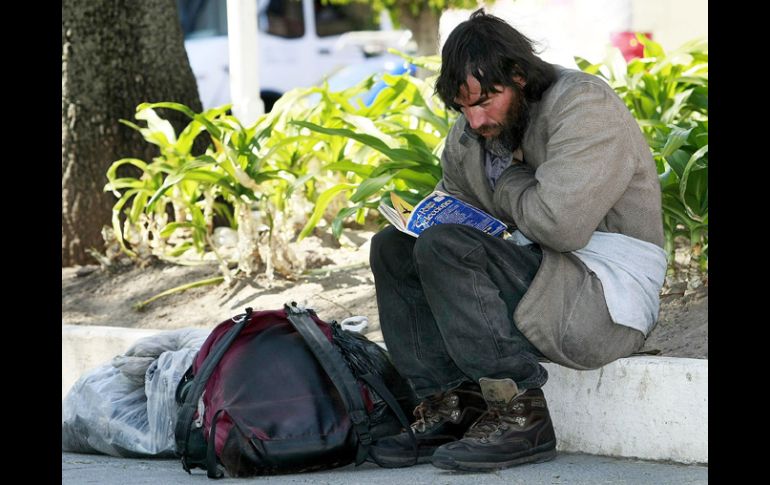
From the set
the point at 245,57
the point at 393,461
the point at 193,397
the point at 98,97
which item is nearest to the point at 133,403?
the point at 193,397

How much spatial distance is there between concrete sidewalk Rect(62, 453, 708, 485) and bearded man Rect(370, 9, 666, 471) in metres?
0.05

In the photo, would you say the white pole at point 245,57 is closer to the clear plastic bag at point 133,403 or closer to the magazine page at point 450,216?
the clear plastic bag at point 133,403

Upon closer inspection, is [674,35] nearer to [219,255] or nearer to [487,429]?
[219,255]

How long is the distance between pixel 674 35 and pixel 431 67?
10519mm

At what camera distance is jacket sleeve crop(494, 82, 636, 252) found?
Answer: 288cm

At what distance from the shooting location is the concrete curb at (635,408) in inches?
120

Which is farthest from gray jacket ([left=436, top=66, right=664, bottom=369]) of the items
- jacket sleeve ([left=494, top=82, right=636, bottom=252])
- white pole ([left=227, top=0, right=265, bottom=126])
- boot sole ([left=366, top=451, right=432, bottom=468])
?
white pole ([left=227, top=0, right=265, bottom=126])

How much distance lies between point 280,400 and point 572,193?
0.92 meters

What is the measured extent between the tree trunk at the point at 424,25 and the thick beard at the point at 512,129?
22.5ft

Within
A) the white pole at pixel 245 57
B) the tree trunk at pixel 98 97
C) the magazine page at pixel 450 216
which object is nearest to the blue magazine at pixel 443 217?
the magazine page at pixel 450 216

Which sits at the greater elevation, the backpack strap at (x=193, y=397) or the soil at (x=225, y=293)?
the backpack strap at (x=193, y=397)

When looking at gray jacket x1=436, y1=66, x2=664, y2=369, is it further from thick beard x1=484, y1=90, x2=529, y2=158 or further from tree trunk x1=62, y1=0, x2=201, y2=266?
tree trunk x1=62, y1=0, x2=201, y2=266

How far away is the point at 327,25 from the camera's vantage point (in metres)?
16.3
